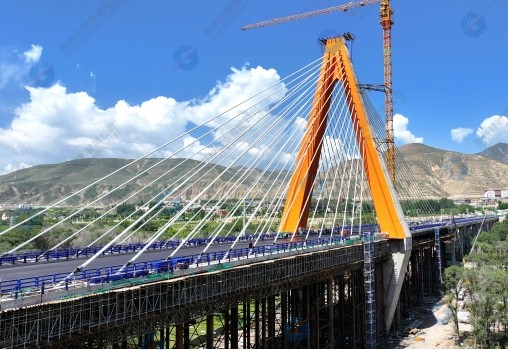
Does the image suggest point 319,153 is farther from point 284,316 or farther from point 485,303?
point 284,316

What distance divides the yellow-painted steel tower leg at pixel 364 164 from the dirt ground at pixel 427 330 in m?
2.13

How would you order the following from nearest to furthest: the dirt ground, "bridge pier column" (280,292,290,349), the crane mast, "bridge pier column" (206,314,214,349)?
"bridge pier column" (206,314,214,349) < "bridge pier column" (280,292,290,349) < the dirt ground < the crane mast

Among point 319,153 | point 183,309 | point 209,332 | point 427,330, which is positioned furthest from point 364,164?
point 183,309

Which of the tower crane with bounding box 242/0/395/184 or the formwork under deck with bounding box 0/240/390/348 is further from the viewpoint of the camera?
the tower crane with bounding box 242/0/395/184

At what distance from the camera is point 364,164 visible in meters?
38.2

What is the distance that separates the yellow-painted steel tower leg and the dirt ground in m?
2.13

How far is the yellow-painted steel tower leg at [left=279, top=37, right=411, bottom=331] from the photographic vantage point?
3769cm

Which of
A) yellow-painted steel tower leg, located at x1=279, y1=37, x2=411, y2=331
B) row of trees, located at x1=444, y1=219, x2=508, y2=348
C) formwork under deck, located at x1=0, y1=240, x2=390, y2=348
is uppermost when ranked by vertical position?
yellow-painted steel tower leg, located at x1=279, y1=37, x2=411, y2=331

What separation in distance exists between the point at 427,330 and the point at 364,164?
51.9 feet

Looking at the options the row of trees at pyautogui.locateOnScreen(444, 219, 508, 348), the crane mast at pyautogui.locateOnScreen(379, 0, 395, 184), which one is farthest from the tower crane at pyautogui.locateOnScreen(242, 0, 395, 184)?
the row of trees at pyautogui.locateOnScreen(444, 219, 508, 348)

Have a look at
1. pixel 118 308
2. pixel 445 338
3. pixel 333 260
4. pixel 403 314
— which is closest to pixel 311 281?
pixel 333 260

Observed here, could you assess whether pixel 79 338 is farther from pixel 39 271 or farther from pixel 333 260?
pixel 333 260

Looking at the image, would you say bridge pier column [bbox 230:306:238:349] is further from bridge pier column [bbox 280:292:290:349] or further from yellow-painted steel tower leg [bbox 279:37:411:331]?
yellow-painted steel tower leg [bbox 279:37:411:331]

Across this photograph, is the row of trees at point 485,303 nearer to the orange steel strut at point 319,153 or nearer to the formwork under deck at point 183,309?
the orange steel strut at point 319,153
